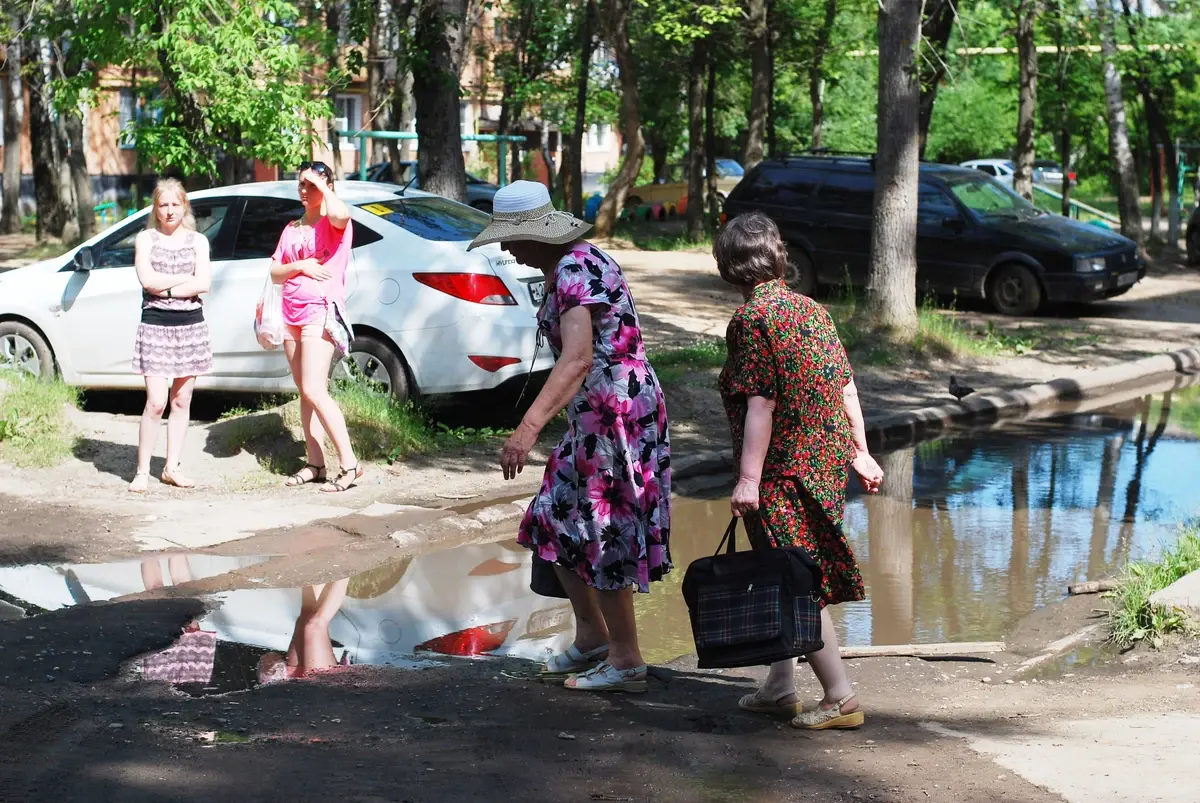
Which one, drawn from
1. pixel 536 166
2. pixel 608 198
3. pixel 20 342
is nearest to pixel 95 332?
pixel 20 342

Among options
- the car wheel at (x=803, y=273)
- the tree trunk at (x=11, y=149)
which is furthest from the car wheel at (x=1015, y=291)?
the tree trunk at (x=11, y=149)

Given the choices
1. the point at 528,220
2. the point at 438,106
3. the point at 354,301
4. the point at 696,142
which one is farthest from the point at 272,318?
the point at 696,142

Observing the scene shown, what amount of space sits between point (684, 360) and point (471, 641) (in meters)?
7.14

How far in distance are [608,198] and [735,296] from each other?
869 cm

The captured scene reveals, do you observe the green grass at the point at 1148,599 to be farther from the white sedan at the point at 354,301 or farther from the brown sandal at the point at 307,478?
the brown sandal at the point at 307,478

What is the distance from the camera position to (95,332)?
34.3 ft

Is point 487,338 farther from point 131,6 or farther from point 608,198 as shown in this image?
point 608,198

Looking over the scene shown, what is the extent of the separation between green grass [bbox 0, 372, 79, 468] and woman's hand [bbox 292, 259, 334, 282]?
7.20 feet

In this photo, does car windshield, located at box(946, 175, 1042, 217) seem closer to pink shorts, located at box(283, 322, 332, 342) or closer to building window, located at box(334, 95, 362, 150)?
pink shorts, located at box(283, 322, 332, 342)

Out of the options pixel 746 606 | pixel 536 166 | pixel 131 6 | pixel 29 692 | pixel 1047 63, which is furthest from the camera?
pixel 536 166

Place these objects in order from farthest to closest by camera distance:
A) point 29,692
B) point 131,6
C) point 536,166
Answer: point 536,166 < point 131,6 < point 29,692

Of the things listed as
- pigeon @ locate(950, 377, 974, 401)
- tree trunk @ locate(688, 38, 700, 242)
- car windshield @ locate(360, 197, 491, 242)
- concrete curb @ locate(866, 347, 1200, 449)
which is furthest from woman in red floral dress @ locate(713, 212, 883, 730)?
tree trunk @ locate(688, 38, 700, 242)

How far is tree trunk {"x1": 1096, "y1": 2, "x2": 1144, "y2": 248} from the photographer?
73.2ft

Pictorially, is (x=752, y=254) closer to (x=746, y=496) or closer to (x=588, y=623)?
(x=746, y=496)
